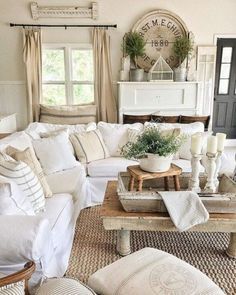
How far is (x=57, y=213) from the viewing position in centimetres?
210

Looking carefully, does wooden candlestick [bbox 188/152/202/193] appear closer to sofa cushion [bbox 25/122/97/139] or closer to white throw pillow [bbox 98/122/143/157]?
white throw pillow [bbox 98/122/143/157]

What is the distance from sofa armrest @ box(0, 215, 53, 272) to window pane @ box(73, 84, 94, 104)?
13.6ft

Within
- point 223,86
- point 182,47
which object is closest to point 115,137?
point 182,47

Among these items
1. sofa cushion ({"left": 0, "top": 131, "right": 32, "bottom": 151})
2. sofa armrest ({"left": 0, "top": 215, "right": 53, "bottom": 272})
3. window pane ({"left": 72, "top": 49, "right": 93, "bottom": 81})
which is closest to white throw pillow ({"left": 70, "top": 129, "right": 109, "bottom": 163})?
sofa cushion ({"left": 0, "top": 131, "right": 32, "bottom": 151})

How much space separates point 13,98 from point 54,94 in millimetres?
792

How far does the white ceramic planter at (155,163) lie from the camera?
7.34 feet

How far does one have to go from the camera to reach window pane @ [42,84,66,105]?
5.49 m

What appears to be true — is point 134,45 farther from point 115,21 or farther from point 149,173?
point 149,173

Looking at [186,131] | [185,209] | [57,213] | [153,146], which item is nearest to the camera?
[185,209]

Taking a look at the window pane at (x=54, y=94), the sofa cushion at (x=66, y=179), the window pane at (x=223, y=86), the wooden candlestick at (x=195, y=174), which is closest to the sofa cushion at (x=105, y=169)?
the sofa cushion at (x=66, y=179)

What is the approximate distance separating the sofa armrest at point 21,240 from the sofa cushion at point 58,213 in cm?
36

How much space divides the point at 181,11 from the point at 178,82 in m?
1.33

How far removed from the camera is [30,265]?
134 cm

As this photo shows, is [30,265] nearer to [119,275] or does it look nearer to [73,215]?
[119,275]
